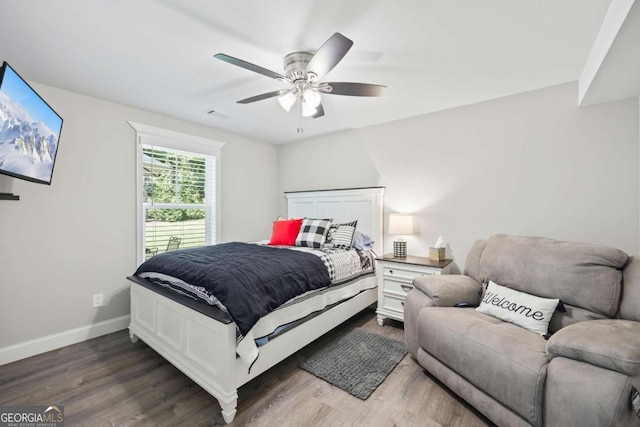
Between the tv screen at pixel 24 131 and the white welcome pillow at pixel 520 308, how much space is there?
3.45 metres

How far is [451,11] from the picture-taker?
1.58m

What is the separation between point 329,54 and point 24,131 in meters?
2.17

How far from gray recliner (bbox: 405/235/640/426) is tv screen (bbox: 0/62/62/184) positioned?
308 centimetres

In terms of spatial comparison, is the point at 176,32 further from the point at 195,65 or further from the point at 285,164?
the point at 285,164

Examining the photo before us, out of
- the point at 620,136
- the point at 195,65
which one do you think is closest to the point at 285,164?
the point at 195,65

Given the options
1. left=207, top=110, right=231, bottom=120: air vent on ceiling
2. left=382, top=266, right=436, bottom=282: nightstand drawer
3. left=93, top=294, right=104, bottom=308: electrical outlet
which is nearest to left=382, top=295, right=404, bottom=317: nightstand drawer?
left=382, top=266, right=436, bottom=282: nightstand drawer

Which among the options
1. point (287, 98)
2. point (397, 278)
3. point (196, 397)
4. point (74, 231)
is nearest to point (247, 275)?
point (196, 397)

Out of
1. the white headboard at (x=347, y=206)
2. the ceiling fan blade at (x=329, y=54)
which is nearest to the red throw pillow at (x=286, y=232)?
the white headboard at (x=347, y=206)

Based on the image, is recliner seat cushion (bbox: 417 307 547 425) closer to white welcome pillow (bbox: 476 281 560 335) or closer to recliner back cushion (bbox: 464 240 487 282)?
white welcome pillow (bbox: 476 281 560 335)

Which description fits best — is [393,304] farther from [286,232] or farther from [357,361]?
[286,232]

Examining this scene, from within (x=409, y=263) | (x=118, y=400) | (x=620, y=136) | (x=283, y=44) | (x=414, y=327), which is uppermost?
(x=283, y=44)

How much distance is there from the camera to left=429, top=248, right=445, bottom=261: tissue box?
2.89 m

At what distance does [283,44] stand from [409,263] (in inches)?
90.0

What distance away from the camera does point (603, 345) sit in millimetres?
1248
